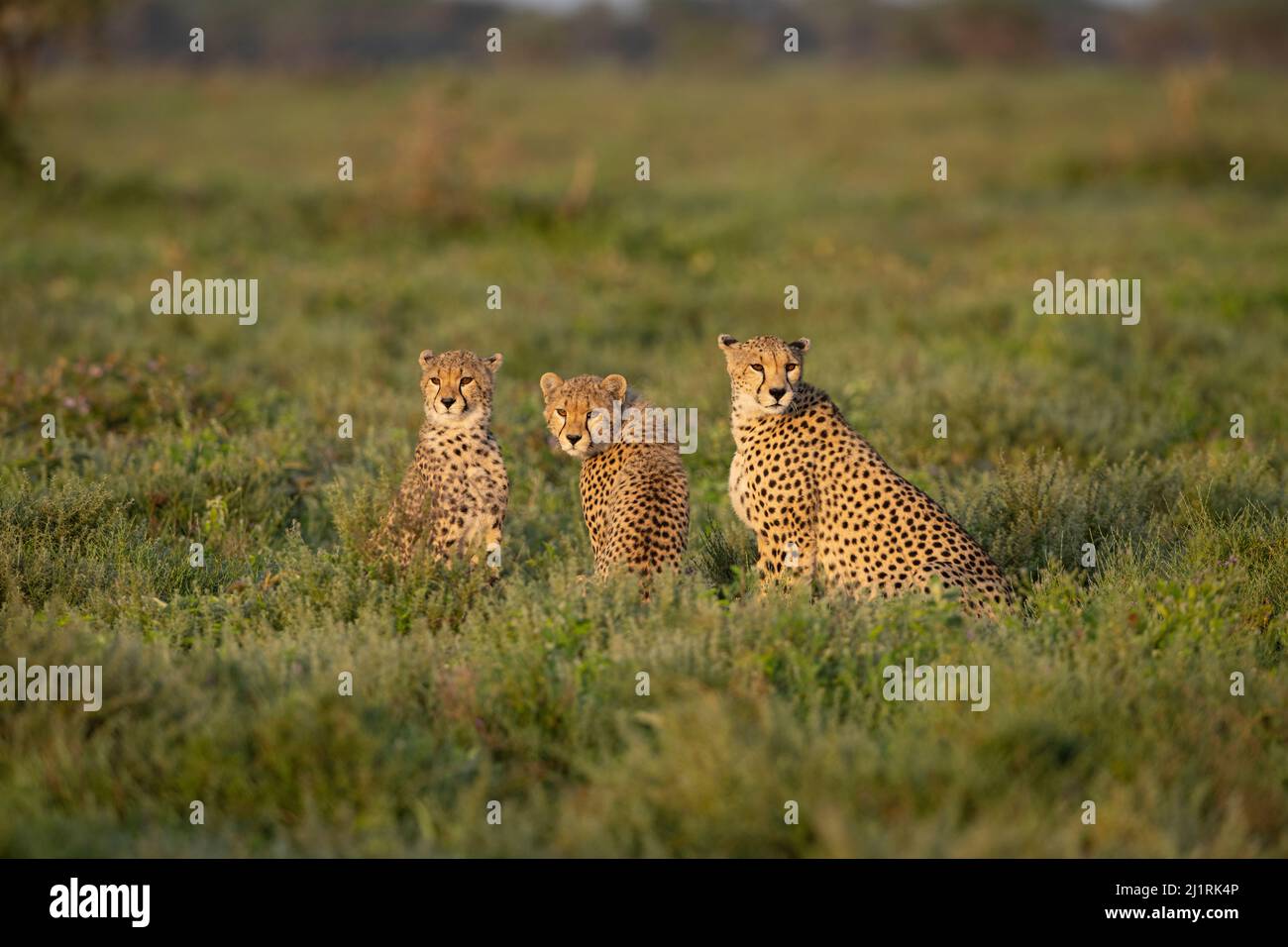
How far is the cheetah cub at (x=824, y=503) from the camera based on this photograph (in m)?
4.38

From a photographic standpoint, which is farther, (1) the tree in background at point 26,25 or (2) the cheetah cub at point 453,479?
(1) the tree in background at point 26,25

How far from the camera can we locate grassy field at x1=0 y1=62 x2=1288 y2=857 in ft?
10.9

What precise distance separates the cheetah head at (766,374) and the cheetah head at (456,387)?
3.13 feet

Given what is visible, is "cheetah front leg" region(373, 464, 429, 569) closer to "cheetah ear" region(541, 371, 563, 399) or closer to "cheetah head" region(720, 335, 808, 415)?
"cheetah ear" region(541, 371, 563, 399)

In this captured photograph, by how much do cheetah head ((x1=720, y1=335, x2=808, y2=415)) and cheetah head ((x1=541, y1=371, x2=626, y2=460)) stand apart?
0.44 meters

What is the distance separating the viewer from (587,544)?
18.3 ft

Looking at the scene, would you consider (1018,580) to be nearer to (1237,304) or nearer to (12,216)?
(1237,304)

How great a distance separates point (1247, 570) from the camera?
491cm
